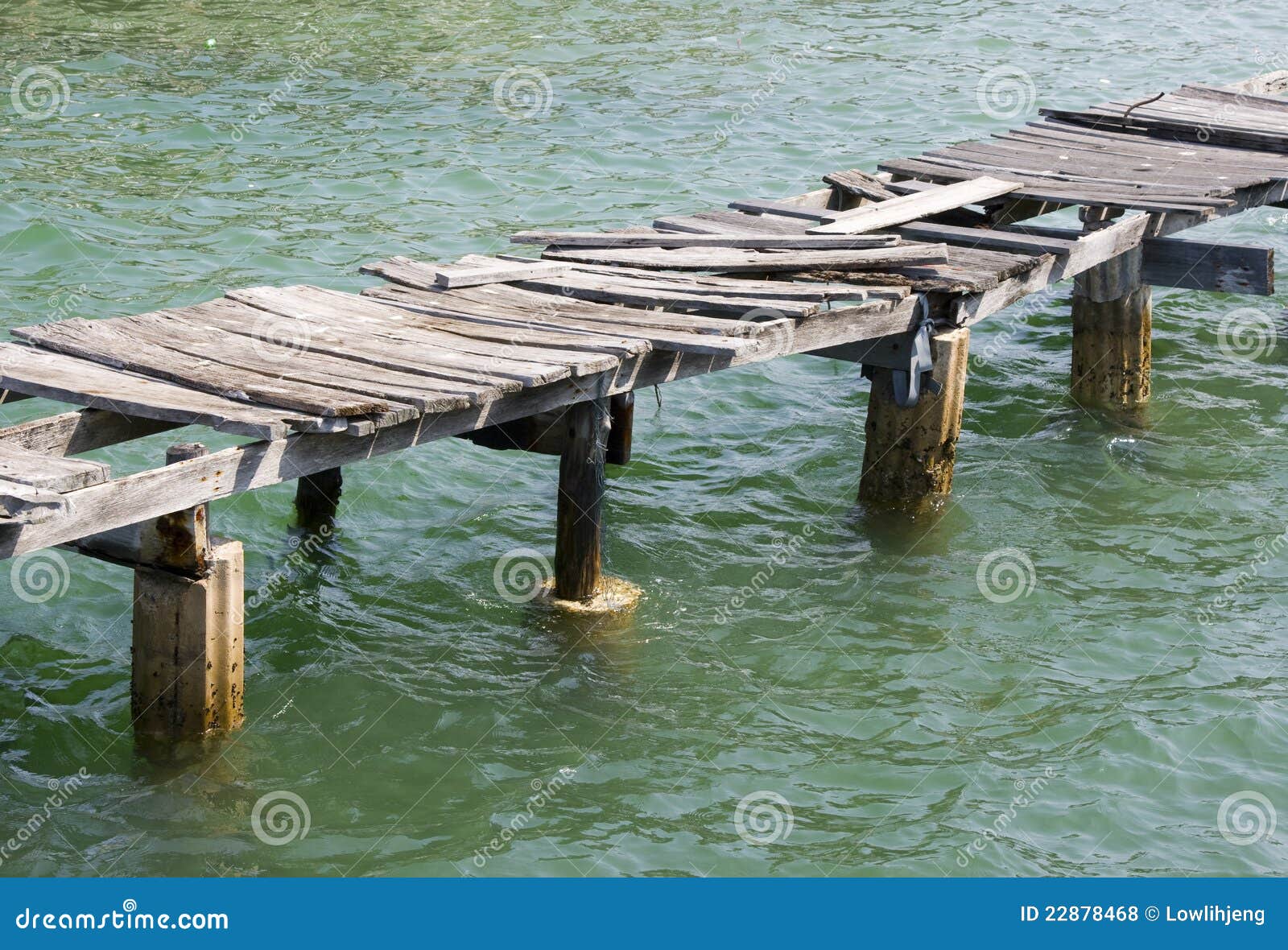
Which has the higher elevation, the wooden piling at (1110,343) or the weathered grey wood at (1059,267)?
the weathered grey wood at (1059,267)

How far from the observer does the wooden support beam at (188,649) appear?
6621 mm

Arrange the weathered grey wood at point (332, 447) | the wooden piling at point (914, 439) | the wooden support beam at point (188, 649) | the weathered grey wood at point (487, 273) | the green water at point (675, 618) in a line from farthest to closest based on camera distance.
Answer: the wooden piling at point (914, 439)
the weathered grey wood at point (487, 273)
the green water at point (675, 618)
the wooden support beam at point (188, 649)
the weathered grey wood at point (332, 447)

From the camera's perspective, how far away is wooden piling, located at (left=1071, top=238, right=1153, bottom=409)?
11367 millimetres

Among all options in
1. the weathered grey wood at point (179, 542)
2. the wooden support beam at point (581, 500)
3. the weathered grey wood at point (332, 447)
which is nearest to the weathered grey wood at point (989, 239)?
the weathered grey wood at point (332, 447)

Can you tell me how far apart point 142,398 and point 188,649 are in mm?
1094

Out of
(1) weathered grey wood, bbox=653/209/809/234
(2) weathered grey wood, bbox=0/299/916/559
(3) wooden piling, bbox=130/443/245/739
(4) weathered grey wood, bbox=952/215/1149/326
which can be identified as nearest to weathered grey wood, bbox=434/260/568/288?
(2) weathered grey wood, bbox=0/299/916/559

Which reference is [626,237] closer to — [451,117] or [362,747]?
[362,747]

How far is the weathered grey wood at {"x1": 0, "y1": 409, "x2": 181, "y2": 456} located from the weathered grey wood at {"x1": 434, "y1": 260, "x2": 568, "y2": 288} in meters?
2.05

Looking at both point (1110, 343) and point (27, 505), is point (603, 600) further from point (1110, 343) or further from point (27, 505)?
point (1110, 343)

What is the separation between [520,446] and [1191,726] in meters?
3.64

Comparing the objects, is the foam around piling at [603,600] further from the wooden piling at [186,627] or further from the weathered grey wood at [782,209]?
the weathered grey wood at [782,209]

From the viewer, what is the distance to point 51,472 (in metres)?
5.76

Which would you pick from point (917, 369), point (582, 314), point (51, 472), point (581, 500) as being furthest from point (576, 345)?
point (51, 472)

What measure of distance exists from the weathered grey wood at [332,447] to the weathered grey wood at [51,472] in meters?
0.04
